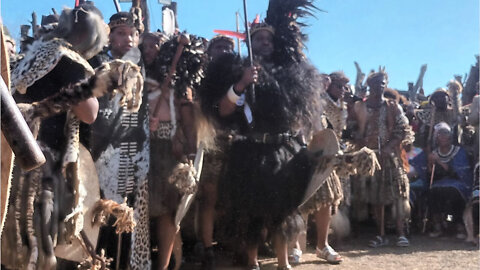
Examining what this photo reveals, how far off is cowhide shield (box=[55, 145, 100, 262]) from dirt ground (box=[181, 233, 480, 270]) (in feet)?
6.28

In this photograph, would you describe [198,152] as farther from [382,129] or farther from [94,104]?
[382,129]

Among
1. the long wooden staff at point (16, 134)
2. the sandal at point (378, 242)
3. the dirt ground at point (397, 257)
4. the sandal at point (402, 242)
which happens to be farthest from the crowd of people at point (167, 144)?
the long wooden staff at point (16, 134)

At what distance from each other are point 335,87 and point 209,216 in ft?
7.22

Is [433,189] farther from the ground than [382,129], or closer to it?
closer to it

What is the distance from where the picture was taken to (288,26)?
470cm

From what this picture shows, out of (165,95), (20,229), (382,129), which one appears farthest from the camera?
(382,129)

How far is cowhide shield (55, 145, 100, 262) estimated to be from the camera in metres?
2.94

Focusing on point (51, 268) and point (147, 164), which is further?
point (147, 164)

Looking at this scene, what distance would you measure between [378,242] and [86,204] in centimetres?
433

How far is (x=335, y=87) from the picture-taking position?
5.81 metres

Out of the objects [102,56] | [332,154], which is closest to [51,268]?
[102,56]

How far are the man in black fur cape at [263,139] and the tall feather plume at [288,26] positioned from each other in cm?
12

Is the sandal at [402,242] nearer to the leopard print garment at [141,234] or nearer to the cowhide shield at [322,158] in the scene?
the cowhide shield at [322,158]

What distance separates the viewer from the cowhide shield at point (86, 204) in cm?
294
